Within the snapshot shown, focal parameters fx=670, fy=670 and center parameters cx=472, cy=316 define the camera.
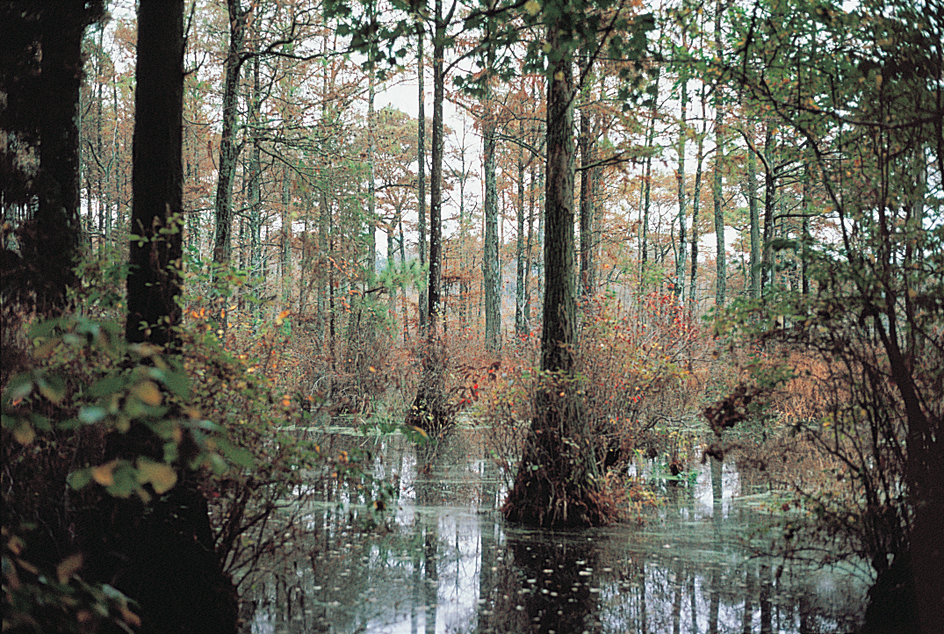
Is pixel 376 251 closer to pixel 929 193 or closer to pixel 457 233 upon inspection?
pixel 457 233

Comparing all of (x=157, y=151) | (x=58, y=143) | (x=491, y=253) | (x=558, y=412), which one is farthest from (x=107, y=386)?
(x=491, y=253)

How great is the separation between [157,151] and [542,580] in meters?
3.87

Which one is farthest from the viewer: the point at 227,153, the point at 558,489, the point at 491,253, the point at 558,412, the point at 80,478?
the point at 491,253

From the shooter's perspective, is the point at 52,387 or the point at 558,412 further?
the point at 558,412

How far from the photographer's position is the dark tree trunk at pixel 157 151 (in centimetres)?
364

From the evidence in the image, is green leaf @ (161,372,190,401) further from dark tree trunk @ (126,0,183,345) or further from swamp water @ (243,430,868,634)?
swamp water @ (243,430,868,634)

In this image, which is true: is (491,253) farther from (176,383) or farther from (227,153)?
(176,383)

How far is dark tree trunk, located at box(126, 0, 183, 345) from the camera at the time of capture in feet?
12.0

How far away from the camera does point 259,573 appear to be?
15.8ft

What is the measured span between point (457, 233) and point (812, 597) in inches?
1142

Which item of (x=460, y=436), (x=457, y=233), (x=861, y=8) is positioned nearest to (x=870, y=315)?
(x=861, y=8)

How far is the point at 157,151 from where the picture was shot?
3734mm

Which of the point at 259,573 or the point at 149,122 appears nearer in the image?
the point at 149,122

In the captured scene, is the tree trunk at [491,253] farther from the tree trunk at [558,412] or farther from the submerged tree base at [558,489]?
the submerged tree base at [558,489]
